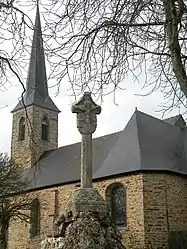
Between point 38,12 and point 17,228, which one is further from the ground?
point 38,12

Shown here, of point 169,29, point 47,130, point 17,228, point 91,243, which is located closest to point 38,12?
point 169,29

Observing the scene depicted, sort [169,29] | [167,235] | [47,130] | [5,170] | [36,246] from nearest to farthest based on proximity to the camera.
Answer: [169,29], [167,235], [5,170], [36,246], [47,130]

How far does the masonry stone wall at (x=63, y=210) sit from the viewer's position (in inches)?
766

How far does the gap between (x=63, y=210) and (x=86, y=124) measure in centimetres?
1329

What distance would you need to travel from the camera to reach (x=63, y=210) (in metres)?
22.2

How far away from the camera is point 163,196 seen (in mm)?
19781

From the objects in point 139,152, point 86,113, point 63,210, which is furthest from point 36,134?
point 86,113

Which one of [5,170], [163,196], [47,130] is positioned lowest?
[163,196]

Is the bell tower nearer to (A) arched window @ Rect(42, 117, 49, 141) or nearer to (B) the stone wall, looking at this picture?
(A) arched window @ Rect(42, 117, 49, 141)

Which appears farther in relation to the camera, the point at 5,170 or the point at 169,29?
the point at 5,170

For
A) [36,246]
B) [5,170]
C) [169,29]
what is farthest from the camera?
[36,246]

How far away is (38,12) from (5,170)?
633 inches

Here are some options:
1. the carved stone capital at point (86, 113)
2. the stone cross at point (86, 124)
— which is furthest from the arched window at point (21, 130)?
the carved stone capital at point (86, 113)

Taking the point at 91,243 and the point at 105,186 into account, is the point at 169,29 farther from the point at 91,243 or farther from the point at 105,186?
the point at 105,186
